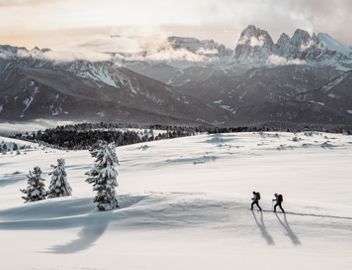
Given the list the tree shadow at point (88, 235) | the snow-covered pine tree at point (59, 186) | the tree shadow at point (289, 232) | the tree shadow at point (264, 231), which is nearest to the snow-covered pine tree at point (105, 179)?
the tree shadow at point (88, 235)

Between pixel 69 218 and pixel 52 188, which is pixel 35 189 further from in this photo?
pixel 69 218

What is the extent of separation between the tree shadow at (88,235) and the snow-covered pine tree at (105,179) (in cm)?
120

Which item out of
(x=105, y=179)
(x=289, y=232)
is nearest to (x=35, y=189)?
(x=105, y=179)

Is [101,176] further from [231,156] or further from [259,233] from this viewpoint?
[231,156]

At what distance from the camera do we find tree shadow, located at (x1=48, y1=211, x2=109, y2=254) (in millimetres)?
29547

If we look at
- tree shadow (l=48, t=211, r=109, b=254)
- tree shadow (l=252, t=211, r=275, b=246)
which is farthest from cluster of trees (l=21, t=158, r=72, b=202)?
tree shadow (l=252, t=211, r=275, b=246)

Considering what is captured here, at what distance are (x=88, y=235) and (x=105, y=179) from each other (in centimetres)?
802

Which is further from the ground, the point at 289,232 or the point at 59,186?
the point at 59,186

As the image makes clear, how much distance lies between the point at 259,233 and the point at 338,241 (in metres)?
4.67

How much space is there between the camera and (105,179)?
1617 inches

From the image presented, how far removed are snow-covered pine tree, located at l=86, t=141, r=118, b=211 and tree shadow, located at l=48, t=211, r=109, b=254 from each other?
1.20m

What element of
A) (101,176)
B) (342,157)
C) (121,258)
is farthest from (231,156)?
(121,258)

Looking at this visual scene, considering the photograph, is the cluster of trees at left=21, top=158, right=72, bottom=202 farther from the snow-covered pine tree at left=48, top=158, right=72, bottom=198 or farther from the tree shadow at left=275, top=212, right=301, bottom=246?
the tree shadow at left=275, top=212, right=301, bottom=246

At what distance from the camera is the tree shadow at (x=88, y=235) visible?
29.5m
